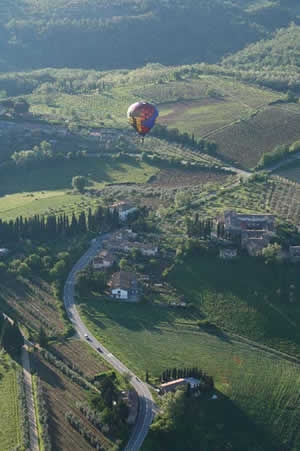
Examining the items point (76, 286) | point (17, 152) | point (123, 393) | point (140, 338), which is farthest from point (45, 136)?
point (123, 393)

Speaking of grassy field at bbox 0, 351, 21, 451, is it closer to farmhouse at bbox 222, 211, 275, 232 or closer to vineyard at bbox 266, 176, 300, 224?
farmhouse at bbox 222, 211, 275, 232

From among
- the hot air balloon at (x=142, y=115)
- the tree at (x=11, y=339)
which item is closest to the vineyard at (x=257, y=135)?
the hot air balloon at (x=142, y=115)

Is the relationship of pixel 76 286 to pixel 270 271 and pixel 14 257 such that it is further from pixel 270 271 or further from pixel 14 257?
pixel 270 271

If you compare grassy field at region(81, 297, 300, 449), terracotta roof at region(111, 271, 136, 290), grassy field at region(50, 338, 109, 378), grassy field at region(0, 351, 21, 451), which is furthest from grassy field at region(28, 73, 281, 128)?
grassy field at region(0, 351, 21, 451)

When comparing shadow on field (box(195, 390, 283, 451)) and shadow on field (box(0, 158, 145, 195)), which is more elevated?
shadow on field (box(0, 158, 145, 195))

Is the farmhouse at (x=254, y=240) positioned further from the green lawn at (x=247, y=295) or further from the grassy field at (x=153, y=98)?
the grassy field at (x=153, y=98)

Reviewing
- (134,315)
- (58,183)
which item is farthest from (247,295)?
(58,183)
